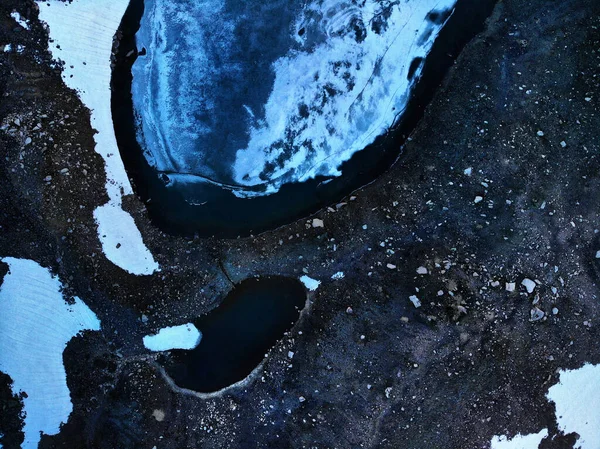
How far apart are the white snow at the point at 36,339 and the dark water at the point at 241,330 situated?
4.62 ft

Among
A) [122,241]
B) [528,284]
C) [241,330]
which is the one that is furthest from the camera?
[241,330]

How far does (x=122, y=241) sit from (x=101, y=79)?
2028 mm

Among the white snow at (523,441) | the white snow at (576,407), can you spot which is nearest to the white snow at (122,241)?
the white snow at (523,441)

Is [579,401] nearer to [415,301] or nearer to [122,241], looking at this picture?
[415,301]

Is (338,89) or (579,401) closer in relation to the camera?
(579,401)

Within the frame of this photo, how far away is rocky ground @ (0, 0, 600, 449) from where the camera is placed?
491 centimetres

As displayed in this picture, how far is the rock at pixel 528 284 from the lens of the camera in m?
4.92

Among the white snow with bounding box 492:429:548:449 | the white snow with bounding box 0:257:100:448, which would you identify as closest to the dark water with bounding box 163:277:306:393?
the white snow with bounding box 0:257:100:448

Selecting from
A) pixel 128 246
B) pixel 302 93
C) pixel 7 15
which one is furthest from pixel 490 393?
pixel 7 15

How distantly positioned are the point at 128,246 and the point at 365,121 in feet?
10.9

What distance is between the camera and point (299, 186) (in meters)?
5.27

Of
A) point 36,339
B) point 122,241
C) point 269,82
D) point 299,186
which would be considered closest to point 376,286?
point 299,186

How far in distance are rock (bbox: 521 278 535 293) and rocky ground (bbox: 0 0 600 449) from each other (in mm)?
52

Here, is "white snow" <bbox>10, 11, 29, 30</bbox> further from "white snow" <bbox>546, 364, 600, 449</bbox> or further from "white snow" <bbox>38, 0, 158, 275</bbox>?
"white snow" <bbox>546, 364, 600, 449</bbox>
